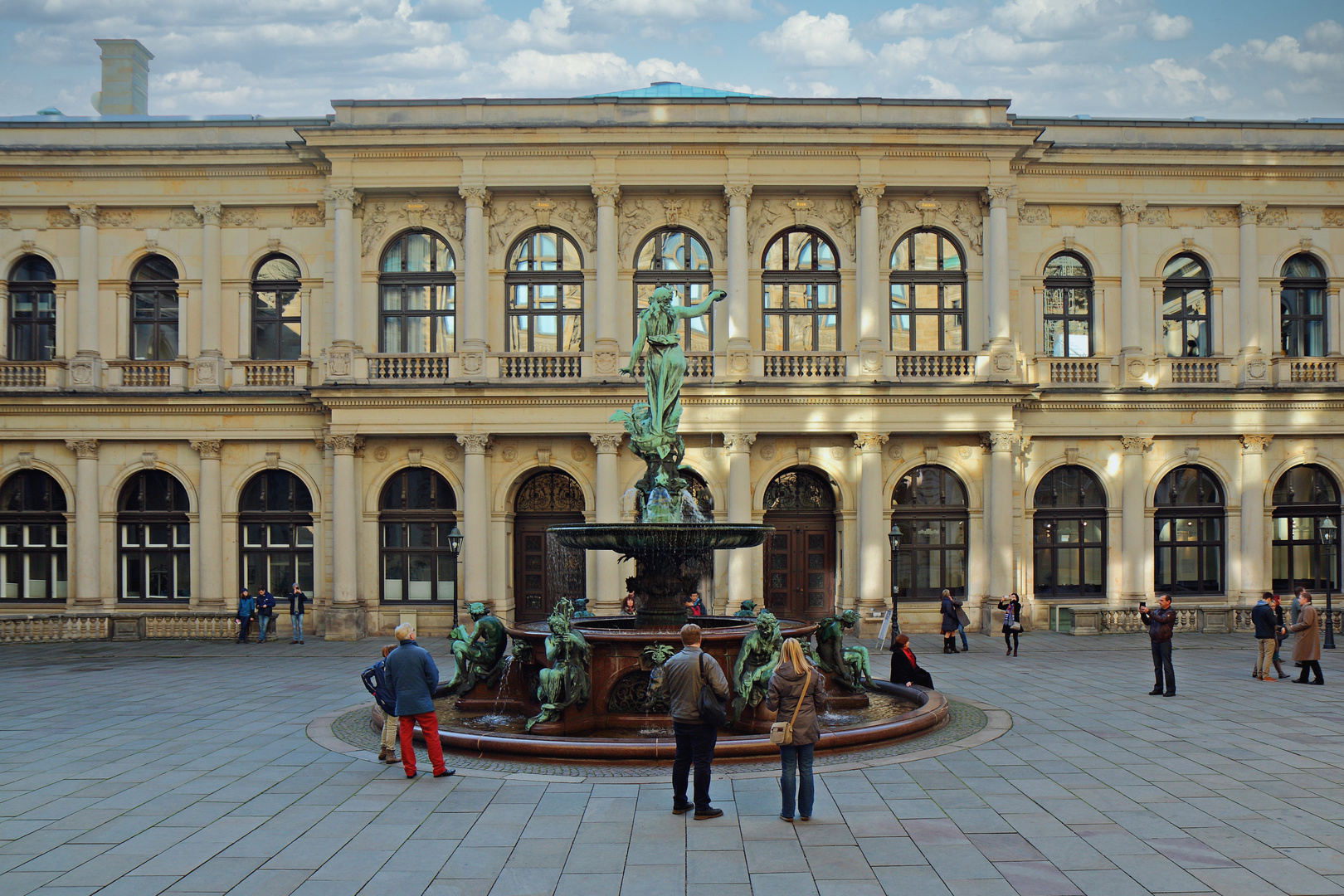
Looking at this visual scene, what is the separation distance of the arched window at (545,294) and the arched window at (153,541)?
1120 centimetres

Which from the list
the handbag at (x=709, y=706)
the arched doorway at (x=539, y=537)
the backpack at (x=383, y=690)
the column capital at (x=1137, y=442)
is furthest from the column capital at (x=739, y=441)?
the handbag at (x=709, y=706)

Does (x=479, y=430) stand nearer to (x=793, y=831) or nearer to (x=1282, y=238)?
(x=793, y=831)

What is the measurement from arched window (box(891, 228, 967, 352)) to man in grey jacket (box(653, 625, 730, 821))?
21.6 meters

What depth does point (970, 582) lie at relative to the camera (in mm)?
27578

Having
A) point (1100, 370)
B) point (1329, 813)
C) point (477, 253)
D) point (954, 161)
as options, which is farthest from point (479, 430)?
point (1329, 813)

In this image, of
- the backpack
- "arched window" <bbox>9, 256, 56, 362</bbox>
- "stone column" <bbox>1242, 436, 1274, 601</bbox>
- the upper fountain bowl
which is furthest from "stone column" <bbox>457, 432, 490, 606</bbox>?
"stone column" <bbox>1242, 436, 1274, 601</bbox>

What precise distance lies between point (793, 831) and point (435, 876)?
2.95m

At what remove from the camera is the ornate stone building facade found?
27094mm

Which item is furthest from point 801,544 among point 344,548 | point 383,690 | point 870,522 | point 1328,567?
point 383,690

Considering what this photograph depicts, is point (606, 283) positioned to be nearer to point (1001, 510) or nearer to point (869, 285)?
point (869, 285)

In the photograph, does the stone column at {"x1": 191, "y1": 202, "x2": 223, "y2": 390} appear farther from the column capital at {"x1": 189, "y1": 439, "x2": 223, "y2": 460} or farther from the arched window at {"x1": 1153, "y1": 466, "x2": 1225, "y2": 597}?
the arched window at {"x1": 1153, "y1": 466, "x2": 1225, "y2": 597}

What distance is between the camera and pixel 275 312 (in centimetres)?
2919

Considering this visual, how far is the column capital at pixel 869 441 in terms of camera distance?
88.4ft

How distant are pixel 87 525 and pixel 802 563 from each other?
68.4 feet
